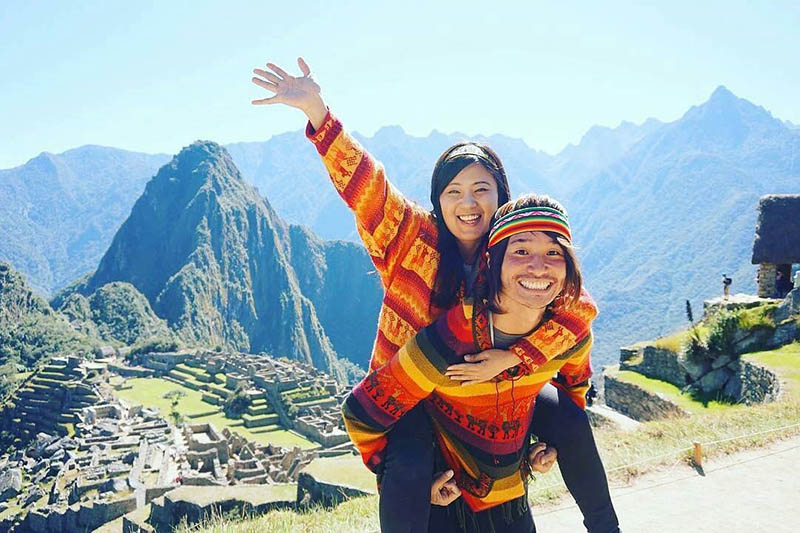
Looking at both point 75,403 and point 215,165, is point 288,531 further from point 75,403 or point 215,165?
point 215,165

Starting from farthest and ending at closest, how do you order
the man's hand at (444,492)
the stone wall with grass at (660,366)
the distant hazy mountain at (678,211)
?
1. the distant hazy mountain at (678,211)
2. the stone wall with grass at (660,366)
3. the man's hand at (444,492)

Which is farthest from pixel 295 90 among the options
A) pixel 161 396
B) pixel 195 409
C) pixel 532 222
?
pixel 161 396

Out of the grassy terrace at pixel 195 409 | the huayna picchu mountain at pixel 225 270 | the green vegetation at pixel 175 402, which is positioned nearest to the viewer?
the grassy terrace at pixel 195 409

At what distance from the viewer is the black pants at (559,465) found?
180 cm

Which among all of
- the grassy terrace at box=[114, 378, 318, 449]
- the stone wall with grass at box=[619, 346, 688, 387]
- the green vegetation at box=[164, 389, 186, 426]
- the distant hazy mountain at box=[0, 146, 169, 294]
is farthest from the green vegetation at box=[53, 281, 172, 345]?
the distant hazy mountain at box=[0, 146, 169, 294]

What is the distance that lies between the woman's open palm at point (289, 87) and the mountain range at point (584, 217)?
5169 centimetres

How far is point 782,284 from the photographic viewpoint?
460 inches

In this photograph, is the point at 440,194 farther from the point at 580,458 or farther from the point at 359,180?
the point at 580,458

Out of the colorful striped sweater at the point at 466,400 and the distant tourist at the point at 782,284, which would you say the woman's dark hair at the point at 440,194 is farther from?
the distant tourist at the point at 782,284

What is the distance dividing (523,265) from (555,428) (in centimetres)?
66

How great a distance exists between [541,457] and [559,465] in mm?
84

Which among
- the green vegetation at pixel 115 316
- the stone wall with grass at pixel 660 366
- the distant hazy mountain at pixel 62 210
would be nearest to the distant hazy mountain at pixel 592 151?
the green vegetation at pixel 115 316

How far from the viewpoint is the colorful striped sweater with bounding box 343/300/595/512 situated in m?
1.86

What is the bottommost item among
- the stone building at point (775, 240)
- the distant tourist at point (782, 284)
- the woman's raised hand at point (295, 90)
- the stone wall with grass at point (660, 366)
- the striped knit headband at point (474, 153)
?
the stone wall with grass at point (660, 366)
